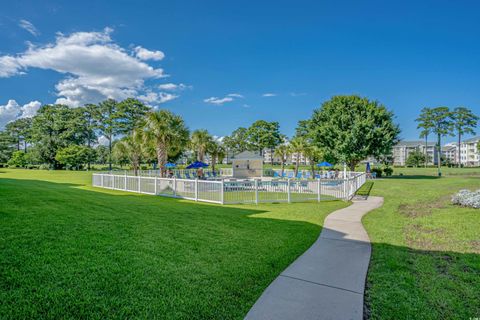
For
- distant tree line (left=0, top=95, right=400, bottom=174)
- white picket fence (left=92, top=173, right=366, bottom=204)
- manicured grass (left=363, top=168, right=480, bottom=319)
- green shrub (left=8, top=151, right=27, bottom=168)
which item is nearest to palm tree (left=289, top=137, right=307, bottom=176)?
distant tree line (left=0, top=95, right=400, bottom=174)

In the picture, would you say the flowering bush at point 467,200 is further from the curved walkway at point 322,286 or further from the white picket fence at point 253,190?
the curved walkway at point 322,286

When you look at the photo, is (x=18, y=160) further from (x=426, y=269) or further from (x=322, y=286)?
(x=426, y=269)

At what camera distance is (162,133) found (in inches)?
706

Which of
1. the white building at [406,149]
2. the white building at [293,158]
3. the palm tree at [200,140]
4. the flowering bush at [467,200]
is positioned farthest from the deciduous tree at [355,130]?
the white building at [406,149]

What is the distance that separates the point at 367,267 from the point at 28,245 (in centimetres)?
541

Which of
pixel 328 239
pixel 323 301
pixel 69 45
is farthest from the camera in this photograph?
pixel 69 45

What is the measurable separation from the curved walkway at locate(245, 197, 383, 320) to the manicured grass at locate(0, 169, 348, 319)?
0.63 feet

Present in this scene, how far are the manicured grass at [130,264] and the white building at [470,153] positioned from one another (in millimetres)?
111409

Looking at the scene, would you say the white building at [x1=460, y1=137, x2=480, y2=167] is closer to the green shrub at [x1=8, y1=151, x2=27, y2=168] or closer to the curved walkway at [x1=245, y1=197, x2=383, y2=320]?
the curved walkway at [x1=245, y1=197, x2=383, y2=320]

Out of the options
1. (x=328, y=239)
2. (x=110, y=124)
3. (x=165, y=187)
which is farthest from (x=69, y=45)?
(x=110, y=124)

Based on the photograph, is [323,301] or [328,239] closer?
[323,301]

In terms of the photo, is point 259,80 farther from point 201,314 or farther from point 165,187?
point 201,314

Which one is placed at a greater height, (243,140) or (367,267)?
(243,140)

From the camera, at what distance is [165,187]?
13.4 meters
